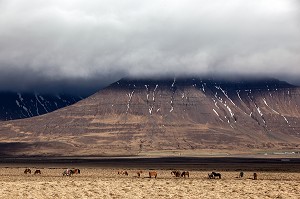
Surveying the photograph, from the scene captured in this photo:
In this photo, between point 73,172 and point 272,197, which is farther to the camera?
point 73,172

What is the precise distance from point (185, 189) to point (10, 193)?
1267cm

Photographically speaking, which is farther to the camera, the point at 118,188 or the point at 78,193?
the point at 118,188

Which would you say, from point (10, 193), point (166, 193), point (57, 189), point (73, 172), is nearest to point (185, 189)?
point (166, 193)

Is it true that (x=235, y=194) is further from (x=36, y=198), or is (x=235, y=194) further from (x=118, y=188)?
(x=36, y=198)

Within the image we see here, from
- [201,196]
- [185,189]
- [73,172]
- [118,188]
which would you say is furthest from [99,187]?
[73,172]

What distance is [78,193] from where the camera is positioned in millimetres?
33156

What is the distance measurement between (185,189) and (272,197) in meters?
7.53

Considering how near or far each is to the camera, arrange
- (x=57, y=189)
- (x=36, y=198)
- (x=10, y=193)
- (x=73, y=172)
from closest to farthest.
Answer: (x=36, y=198)
(x=10, y=193)
(x=57, y=189)
(x=73, y=172)

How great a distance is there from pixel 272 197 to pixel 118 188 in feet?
38.2

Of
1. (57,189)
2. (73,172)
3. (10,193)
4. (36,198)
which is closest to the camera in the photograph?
(36,198)

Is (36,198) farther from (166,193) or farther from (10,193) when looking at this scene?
(166,193)

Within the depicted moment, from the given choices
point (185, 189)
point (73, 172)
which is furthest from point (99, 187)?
point (73, 172)

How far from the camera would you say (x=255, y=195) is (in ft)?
106

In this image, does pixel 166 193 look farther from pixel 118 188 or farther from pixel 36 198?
pixel 36 198
